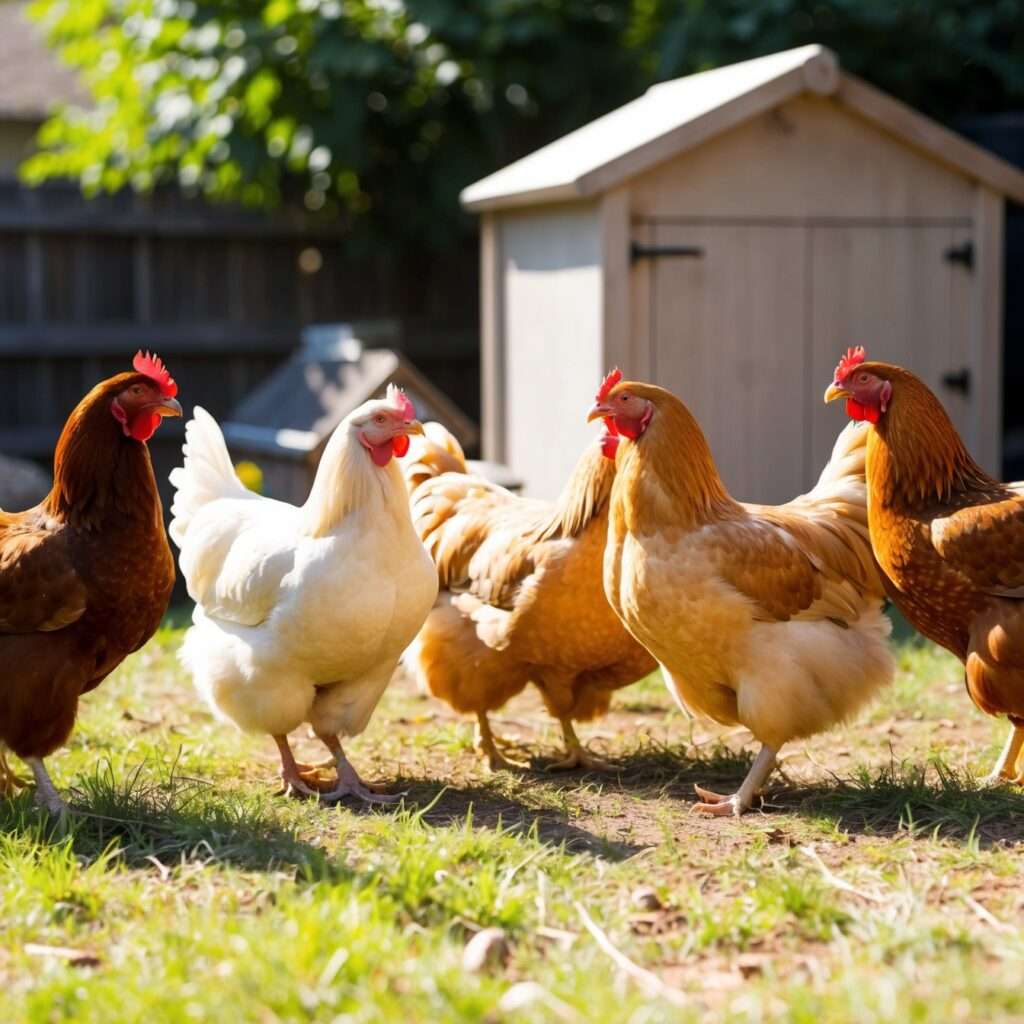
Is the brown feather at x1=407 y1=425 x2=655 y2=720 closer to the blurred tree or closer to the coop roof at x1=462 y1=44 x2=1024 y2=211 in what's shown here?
the coop roof at x1=462 y1=44 x2=1024 y2=211

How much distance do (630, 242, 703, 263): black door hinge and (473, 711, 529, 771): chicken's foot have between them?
3040 mm

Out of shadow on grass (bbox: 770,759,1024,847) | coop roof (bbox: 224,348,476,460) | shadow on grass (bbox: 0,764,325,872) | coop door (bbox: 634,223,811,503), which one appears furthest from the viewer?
coop roof (bbox: 224,348,476,460)

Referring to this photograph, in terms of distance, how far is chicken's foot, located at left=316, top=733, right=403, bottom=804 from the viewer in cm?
448

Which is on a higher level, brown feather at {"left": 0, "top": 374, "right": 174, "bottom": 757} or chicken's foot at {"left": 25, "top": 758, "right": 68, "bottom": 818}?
brown feather at {"left": 0, "top": 374, "right": 174, "bottom": 757}

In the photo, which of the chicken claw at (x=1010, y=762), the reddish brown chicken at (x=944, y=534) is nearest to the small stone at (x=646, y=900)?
the reddish brown chicken at (x=944, y=534)

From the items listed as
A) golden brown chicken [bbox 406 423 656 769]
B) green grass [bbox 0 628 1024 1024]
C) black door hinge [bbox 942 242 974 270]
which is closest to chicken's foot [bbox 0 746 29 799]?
green grass [bbox 0 628 1024 1024]

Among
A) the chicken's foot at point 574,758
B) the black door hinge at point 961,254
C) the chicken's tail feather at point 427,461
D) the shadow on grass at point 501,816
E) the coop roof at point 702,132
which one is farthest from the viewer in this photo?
the black door hinge at point 961,254

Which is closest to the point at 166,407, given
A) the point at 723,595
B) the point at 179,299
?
the point at 723,595

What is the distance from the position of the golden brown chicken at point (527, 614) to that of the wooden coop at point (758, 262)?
225 centimetres

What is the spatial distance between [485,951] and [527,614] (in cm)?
190

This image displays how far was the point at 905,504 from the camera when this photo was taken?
4418mm

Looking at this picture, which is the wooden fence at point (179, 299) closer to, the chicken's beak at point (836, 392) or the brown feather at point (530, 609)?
the brown feather at point (530, 609)

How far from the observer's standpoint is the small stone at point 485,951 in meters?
2.99

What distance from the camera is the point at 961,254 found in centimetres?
782
